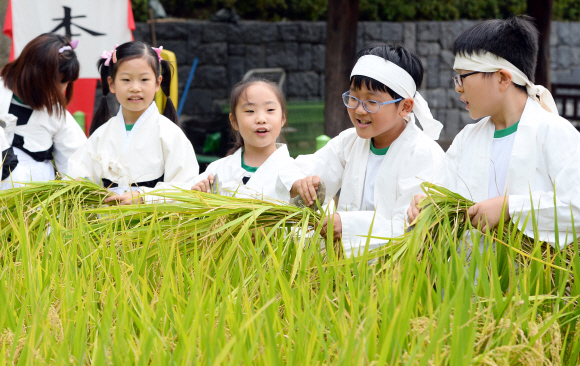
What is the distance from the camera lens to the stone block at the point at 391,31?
812 centimetres

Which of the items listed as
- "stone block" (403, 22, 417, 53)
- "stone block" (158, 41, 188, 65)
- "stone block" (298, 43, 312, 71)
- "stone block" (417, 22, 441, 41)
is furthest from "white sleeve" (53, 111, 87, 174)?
"stone block" (417, 22, 441, 41)

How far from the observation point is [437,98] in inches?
341

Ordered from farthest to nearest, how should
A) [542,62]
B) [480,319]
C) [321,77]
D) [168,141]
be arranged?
[321,77] < [542,62] < [168,141] < [480,319]

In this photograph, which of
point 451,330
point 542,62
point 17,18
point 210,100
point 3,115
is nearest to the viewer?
point 451,330

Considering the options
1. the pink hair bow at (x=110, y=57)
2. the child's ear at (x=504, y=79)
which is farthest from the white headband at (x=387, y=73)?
the pink hair bow at (x=110, y=57)

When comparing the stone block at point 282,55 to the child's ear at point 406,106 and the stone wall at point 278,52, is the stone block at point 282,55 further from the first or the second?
the child's ear at point 406,106

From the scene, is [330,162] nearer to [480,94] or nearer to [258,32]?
[480,94]

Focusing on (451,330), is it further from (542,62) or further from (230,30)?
(230,30)

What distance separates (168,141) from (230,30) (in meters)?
5.14

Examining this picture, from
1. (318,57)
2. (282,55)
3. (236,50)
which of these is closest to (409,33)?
(318,57)

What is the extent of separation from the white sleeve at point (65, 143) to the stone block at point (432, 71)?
20.5 ft

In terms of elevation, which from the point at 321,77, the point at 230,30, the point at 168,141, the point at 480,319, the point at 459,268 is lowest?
the point at 480,319

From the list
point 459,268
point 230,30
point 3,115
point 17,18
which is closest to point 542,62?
point 230,30

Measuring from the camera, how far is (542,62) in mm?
6699
